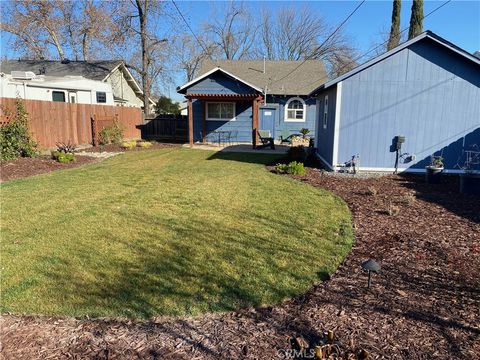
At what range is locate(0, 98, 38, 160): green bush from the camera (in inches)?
428

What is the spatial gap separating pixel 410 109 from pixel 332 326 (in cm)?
831

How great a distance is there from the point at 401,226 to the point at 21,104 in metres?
12.2

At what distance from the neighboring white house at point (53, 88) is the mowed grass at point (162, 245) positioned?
12.2 metres

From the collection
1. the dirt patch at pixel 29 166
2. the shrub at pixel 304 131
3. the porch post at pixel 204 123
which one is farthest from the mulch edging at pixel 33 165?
the shrub at pixel 304 131

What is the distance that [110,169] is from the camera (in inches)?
440

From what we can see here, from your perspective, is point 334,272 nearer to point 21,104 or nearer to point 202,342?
point 202,342

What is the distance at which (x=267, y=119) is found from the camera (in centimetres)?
2062

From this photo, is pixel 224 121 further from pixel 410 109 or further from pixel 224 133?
pixel 410 109

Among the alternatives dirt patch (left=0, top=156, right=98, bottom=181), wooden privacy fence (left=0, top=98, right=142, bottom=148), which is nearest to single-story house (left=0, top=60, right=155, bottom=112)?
wooden privacy fence (left=0, top=98, right=142, bottom=148)

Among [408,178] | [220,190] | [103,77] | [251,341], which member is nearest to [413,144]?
[408,178]

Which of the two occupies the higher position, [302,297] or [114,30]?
[114,30]

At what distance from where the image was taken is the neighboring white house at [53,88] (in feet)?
59.3

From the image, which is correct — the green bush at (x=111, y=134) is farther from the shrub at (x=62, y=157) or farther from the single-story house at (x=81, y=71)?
the shrub at (x=62, y=157)

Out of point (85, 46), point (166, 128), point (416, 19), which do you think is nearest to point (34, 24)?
point (85, 46)
